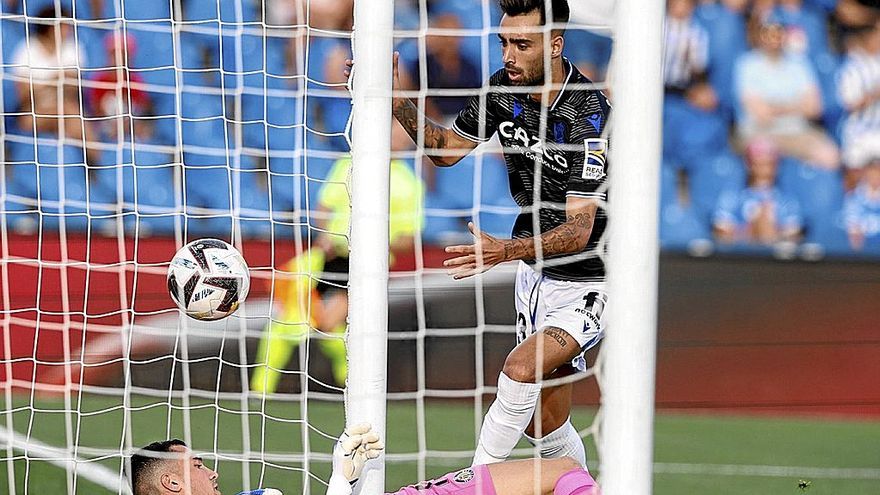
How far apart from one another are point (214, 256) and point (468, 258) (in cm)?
76

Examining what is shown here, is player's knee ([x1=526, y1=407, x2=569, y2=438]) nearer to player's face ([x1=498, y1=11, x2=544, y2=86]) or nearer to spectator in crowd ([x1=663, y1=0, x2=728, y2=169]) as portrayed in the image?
player's face ([x1=498, y1=11, x2=544, y2=86])

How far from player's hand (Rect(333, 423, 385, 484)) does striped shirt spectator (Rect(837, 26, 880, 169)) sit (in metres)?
6.25

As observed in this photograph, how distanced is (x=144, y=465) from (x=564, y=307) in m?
1.44

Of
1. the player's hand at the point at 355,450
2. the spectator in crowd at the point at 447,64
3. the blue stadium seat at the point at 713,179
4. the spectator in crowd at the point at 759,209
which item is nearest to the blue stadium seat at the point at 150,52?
the spectator in crowd at the point at 447,64

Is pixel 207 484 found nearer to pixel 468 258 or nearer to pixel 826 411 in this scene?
pixel 468 258

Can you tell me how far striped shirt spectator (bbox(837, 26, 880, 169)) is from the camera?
8312 mm

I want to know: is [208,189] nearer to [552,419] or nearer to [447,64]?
[447,64]

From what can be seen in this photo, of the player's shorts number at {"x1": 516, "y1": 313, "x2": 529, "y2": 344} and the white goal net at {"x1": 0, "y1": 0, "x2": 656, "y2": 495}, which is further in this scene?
the white goal net at {"x1": 0, "y1": 0, "x2": 656, "y2": 495}

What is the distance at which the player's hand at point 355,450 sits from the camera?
285cm

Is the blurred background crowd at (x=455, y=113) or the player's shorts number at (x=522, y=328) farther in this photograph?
the blurred background crowd at (x=455, y=113)

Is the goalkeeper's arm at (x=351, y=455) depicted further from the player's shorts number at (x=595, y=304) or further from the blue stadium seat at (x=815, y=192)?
the blue stadium seat at (x=815, y=192)

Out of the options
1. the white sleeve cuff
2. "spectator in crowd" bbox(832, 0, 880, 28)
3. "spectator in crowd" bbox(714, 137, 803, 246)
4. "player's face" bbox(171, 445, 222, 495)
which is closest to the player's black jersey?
the white sleeve cuff

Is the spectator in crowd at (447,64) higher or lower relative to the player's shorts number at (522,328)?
higher

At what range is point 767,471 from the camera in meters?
5.28
